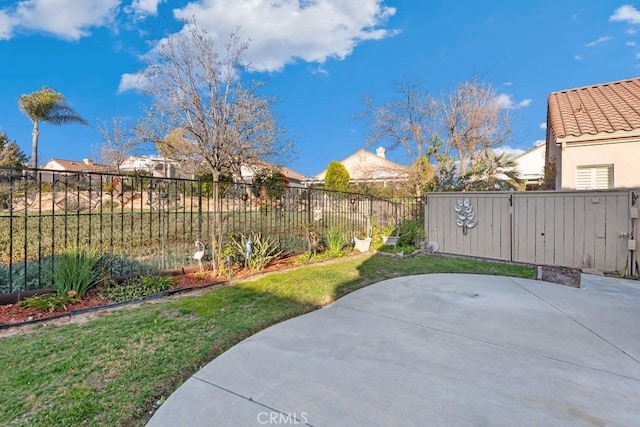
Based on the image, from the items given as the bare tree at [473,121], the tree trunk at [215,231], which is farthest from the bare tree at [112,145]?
the bare tree at [473,121]

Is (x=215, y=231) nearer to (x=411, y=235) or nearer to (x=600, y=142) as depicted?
(x=411, y=235)

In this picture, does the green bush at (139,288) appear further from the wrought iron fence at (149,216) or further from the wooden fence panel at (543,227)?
the wooden fence panel at (543,227)

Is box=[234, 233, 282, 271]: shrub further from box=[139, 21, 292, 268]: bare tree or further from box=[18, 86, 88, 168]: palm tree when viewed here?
box=[18, 86, 88, 168]: palm tree

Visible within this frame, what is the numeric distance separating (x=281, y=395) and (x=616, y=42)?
15.3 metres

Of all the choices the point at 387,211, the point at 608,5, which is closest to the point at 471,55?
the point at 608,5

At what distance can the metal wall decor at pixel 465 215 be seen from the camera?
8.22 metres

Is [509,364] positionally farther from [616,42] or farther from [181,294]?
[616,42]

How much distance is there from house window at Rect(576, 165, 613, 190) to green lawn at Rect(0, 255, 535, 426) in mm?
7291

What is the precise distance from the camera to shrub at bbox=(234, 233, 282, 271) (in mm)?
6195

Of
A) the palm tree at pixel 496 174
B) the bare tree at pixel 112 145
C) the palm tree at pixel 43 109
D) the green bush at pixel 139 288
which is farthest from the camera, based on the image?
the bare tree at pixel 112 145

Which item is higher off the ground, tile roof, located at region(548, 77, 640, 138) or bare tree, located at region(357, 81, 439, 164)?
bare tree, located at region(357, 81, 439, 164)

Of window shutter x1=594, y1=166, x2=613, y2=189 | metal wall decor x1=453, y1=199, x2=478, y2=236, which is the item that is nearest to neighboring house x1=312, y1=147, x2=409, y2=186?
metal wall decor x1=453, y1=199, x2=478, y2=236

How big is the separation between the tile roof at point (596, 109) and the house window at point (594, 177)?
0.90m

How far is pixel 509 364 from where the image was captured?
8.92 ft
